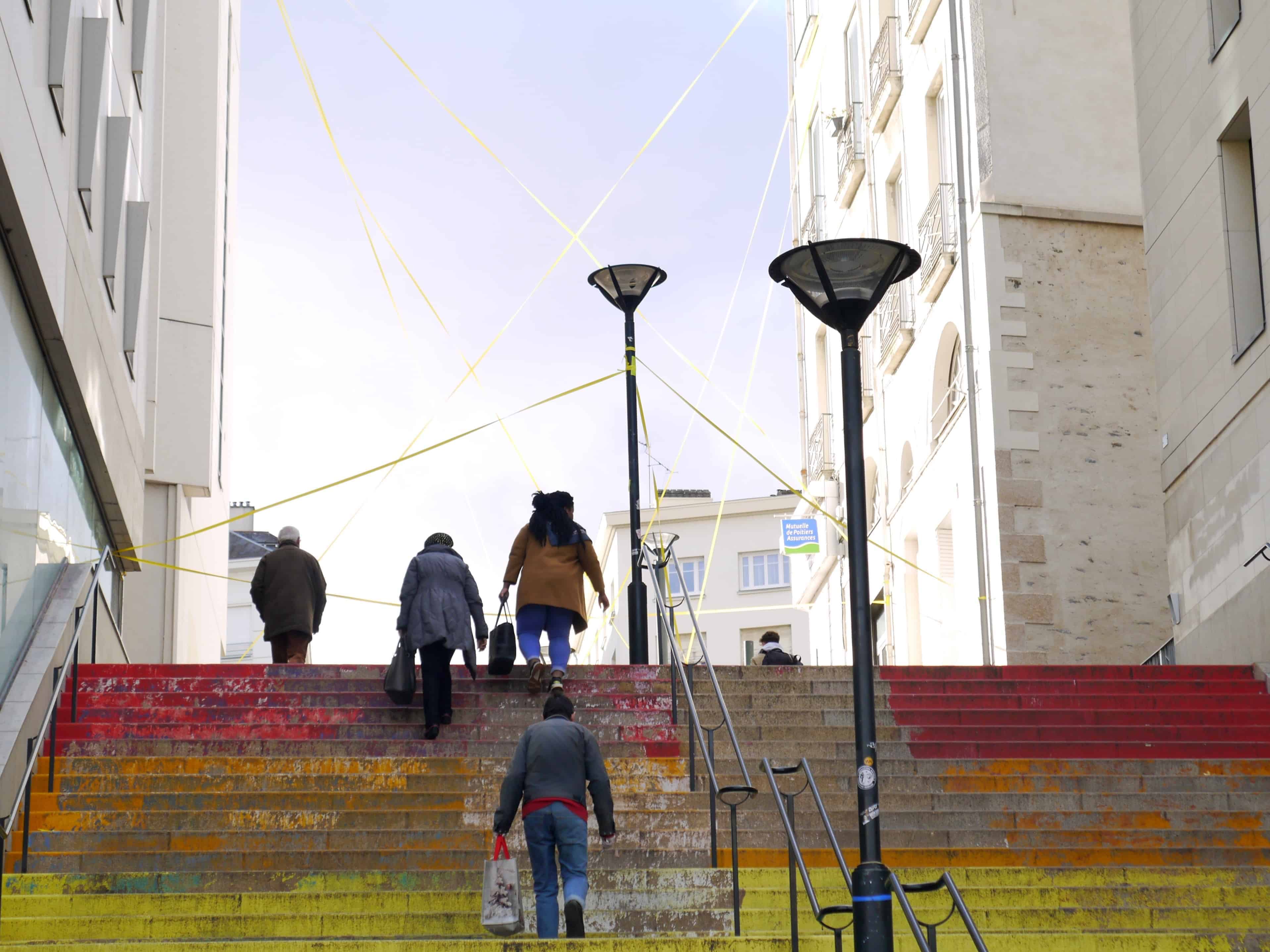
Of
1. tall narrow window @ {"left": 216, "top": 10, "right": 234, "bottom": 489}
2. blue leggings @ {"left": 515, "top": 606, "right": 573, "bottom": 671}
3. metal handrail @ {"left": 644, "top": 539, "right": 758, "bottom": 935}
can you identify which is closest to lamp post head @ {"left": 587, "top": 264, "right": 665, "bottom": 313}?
metal handrail @ {"left": 644, "top": 539, "right": 758, "bottom": 935}

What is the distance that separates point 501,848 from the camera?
28.0ft

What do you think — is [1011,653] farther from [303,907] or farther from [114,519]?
[303,907]

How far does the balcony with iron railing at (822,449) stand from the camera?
3184 centimetres

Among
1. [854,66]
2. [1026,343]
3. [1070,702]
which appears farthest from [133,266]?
[854,66]

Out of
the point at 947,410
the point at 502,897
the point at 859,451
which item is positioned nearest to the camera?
the point at 859,451

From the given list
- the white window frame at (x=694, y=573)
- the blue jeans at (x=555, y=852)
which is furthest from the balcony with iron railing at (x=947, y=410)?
the white window frame at (x=694, y=573)

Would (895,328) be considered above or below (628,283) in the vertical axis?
above

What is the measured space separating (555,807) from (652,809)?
1.99 m

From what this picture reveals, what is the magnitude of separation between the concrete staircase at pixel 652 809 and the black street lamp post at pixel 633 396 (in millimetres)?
1638

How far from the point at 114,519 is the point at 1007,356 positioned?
10747 mm

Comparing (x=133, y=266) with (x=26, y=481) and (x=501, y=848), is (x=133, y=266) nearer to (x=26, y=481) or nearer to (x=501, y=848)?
(x=26, y=481)

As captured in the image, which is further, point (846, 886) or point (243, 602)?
point (243, 602)

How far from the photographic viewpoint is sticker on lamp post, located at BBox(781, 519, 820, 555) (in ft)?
103

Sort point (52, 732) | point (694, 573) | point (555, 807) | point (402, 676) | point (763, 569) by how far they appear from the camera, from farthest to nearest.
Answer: point (763, 569)
point (694, 573)
point (402, 676)
point (52, 732)
point (555, 807)
